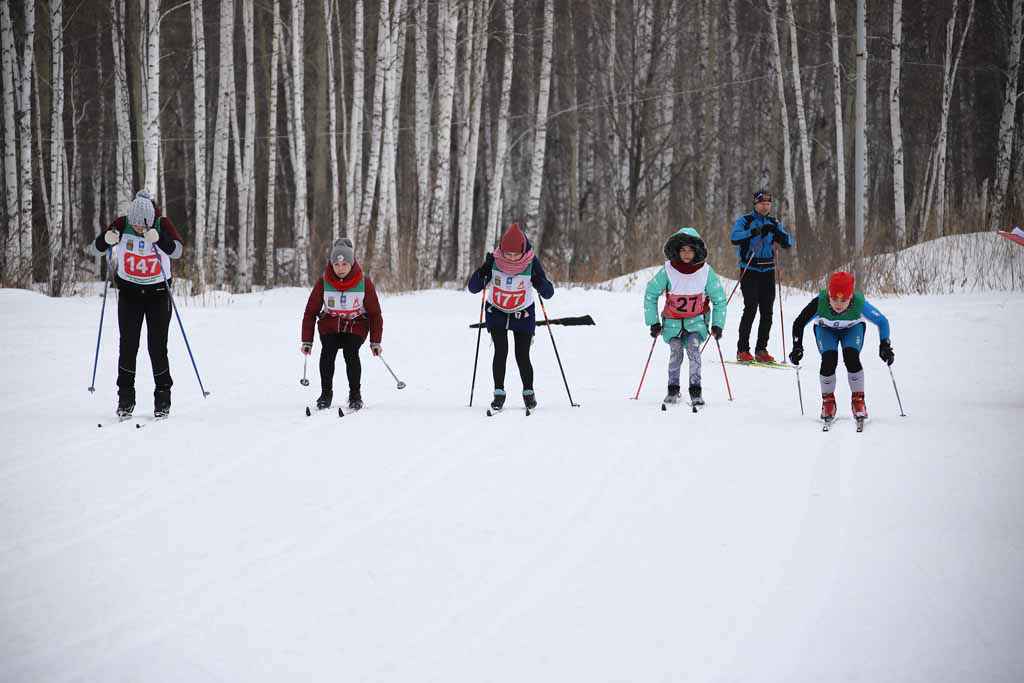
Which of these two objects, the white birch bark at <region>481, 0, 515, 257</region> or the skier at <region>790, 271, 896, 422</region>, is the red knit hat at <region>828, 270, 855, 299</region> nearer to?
the skier at <region>790, 271, 896, 422</region>

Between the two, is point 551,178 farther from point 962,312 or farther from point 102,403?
point 102,403

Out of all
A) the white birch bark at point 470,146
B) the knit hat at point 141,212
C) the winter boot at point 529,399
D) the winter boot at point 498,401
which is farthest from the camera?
the white birch bark at point 470,146

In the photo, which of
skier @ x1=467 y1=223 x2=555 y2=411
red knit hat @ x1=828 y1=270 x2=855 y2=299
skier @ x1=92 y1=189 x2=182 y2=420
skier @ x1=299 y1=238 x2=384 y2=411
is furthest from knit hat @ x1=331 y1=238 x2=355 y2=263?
red knit hat @ x1=828 y1=270 x2=855 y2=299

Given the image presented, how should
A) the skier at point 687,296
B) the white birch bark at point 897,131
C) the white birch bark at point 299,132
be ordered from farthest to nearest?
the white birch bark at point 299,132
the white birch bark at point 897,131
the skier at point 687,296

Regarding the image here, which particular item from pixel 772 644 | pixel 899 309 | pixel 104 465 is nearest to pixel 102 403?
pixel 104 465

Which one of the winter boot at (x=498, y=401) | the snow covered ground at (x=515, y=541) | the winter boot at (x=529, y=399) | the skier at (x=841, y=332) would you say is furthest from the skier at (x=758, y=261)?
the winter boot at (x=498, y=401)

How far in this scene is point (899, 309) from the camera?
12.7 metres

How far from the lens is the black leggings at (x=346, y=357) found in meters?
7.90

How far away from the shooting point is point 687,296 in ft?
26.4

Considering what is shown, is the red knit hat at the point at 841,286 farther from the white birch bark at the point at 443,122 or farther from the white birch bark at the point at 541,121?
the white birch bark at the point at 541,121

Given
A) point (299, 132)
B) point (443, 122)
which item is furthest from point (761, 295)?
point (299, 132)

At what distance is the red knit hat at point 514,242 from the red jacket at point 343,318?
120 cm

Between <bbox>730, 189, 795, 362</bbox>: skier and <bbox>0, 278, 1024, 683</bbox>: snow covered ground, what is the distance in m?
2.08

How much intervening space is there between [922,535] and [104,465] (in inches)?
191
